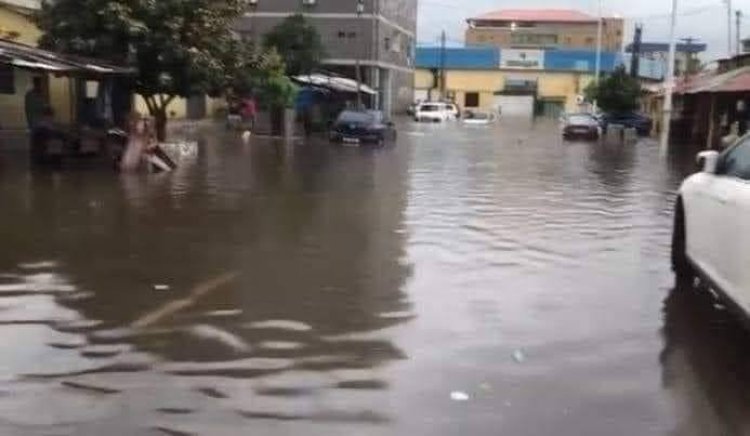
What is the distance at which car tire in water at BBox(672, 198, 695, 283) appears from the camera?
27.6 ft

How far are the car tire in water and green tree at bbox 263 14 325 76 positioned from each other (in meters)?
37.3

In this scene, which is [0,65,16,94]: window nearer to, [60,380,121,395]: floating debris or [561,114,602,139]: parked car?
[60,380,121,395]: floating debris

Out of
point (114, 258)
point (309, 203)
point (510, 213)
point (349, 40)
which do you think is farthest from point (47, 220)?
point (349, 40)

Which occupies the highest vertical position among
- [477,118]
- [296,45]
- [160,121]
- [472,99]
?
[296,45]

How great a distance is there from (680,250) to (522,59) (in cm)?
9021

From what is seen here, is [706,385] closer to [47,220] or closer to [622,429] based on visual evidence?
[622,429]

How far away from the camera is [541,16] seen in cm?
12269

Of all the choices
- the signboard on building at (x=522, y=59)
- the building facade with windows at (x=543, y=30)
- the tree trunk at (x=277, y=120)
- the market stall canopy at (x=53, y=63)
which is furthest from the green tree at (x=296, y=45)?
the building facade with windows at (x=543, y=30)

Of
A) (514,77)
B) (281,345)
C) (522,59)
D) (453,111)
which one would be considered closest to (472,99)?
(514,77)

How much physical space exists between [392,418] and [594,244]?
251 inches

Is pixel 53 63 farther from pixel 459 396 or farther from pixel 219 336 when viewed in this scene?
pixel 459 396

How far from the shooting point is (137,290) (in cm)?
789

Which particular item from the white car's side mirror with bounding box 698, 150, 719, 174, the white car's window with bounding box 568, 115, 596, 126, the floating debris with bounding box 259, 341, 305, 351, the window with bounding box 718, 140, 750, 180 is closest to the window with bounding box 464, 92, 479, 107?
the white car's window with bounding box 568, 115, 596, 126

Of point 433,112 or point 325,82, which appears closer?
point 325,82
